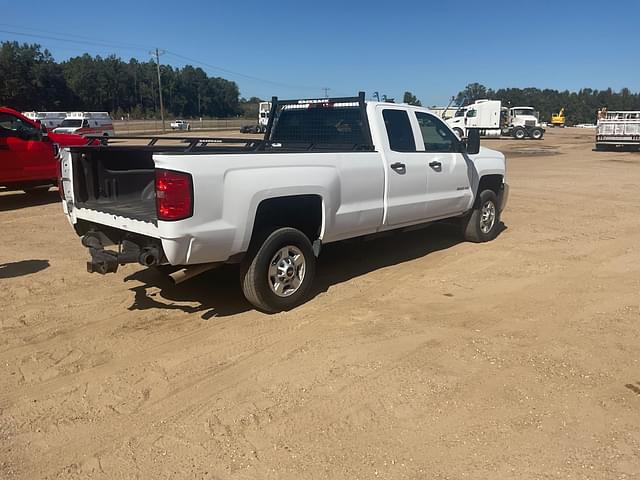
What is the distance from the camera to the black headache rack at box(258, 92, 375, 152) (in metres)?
5.86

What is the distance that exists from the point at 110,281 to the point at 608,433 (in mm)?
4854

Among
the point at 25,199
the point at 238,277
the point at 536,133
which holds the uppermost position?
the point at 536,133

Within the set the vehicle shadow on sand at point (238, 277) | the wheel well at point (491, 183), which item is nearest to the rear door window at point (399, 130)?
the vehicle shadow on sand at point (238, 277)

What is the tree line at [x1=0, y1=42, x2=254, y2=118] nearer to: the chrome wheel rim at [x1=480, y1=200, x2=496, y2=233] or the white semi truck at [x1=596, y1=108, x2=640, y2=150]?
the white semi truck at [x1=596, y1=108, x2=640, y2=150]

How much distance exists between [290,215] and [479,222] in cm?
363

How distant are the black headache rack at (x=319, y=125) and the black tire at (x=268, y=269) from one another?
112cm

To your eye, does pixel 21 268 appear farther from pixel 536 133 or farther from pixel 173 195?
pixel 536 133

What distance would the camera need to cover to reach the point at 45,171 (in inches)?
436

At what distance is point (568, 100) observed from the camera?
477 ft

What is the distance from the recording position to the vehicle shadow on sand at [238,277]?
521 cm

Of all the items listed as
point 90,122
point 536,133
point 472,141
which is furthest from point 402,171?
point 536,133

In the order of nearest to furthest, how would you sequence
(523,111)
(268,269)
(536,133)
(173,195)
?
(173,195) → (268,269) → (536,133) → (523,111)

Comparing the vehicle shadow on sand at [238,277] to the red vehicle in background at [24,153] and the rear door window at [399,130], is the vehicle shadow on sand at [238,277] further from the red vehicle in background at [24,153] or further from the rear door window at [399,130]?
the red vehicle in background at [24,153]

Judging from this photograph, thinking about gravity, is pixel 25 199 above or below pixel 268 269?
above
